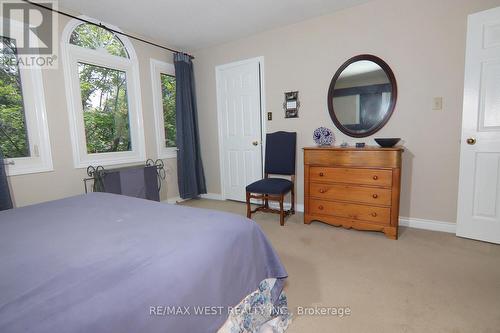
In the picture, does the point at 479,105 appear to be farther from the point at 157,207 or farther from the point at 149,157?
the point at 149,157

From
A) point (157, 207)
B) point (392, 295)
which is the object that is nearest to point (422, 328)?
point (392, 295)

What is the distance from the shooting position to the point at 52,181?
2.70 meters

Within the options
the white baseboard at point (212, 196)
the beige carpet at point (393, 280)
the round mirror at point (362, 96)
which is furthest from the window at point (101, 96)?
the round mirror at point (362, 96)

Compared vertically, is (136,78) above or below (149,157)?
above

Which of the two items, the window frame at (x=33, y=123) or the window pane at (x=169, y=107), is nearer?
the window frame at (x=33, y=123)

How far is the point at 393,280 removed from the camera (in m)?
1.85

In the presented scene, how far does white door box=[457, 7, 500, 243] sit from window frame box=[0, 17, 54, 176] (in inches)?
165

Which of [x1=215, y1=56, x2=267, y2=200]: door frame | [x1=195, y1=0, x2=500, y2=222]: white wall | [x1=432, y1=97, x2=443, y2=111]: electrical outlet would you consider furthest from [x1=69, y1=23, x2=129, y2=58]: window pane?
[x1=432, y1=97, x2=443, y2=111]: electrical outlet

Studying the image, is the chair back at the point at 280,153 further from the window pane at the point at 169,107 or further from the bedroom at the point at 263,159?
the window pane at the point at 169,107

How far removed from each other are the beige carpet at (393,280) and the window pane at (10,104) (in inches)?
109

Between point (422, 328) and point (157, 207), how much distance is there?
5.48 ft

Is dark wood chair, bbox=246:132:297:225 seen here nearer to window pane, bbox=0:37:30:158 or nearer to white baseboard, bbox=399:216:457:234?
white baseboard, bbox=399:216:457:234

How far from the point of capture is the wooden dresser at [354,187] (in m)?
2.48

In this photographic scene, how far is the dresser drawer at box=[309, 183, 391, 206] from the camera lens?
2525 millimetres
